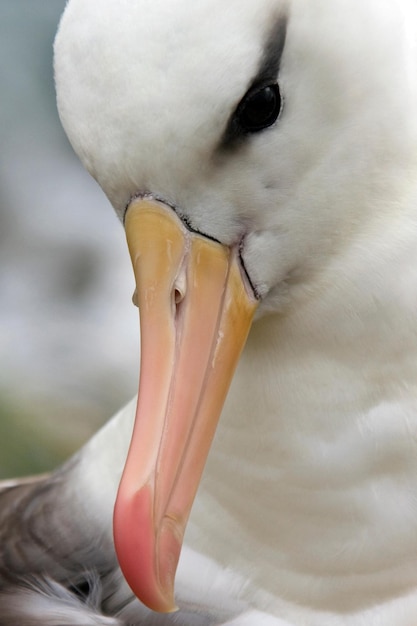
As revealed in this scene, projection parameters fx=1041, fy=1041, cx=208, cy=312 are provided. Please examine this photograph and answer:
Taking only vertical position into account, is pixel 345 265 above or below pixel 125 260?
below

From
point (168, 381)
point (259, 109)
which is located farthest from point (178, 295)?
point (259, 109)

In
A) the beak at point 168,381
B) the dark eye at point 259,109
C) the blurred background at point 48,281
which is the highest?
the blurred background at point 48,281

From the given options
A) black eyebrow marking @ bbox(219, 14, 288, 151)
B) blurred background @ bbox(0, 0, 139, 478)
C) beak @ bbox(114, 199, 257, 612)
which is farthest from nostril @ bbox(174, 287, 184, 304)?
blurred background @ bbox(0, 0, 139, 478)

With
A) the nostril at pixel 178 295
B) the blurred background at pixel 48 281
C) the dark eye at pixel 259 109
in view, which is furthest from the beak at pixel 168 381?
the blurred background at pixel 48 281

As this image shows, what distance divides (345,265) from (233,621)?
1.58 ft

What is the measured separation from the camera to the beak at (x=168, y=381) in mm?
940

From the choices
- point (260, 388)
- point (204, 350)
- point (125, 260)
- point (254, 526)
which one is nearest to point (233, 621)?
point (254, 526)

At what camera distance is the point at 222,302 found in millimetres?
988

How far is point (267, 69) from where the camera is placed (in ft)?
2.95

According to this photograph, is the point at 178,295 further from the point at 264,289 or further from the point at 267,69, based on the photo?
the point at 267,69

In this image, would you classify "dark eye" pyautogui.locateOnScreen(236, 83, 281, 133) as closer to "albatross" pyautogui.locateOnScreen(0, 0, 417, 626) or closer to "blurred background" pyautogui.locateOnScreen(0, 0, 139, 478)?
"albatross" pyautogui.locateOnScreen(0, 0, 417, 626)

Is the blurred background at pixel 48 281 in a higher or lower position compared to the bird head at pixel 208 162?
higher

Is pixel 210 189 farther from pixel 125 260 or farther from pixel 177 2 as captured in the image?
pixel 125 260

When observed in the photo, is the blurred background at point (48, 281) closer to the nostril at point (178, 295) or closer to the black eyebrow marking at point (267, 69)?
the nostril at point (178, 295)
